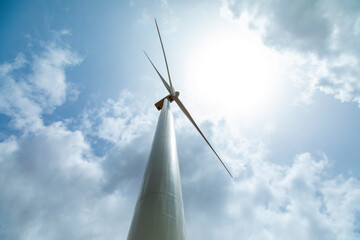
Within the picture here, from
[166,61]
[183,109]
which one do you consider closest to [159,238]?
[183,109]

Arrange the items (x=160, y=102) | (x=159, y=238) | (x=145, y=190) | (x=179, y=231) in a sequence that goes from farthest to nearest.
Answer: (x=160, y=102) → (x=145, y=190) → (x=179, y=231) → (x=159, y=238)

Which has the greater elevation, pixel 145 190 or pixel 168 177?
pixel 168 177

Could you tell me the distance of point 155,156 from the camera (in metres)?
8.21

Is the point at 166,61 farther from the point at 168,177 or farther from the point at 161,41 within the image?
the point at 168,177

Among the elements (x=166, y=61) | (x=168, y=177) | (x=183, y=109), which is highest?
(x=166, y=61)

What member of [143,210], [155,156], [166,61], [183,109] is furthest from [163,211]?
[166,61]

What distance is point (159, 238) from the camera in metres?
4.62

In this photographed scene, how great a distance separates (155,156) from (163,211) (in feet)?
10.1

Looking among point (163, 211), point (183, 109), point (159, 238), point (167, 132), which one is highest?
point (183, 109)

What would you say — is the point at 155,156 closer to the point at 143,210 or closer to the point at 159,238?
the point at 143,210

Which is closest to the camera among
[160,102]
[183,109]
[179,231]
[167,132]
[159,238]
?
[159,238]

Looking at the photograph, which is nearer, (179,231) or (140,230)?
(140,230)

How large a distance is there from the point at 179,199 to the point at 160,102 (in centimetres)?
2374

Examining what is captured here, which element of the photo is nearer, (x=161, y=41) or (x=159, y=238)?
(x=159, y=238)
